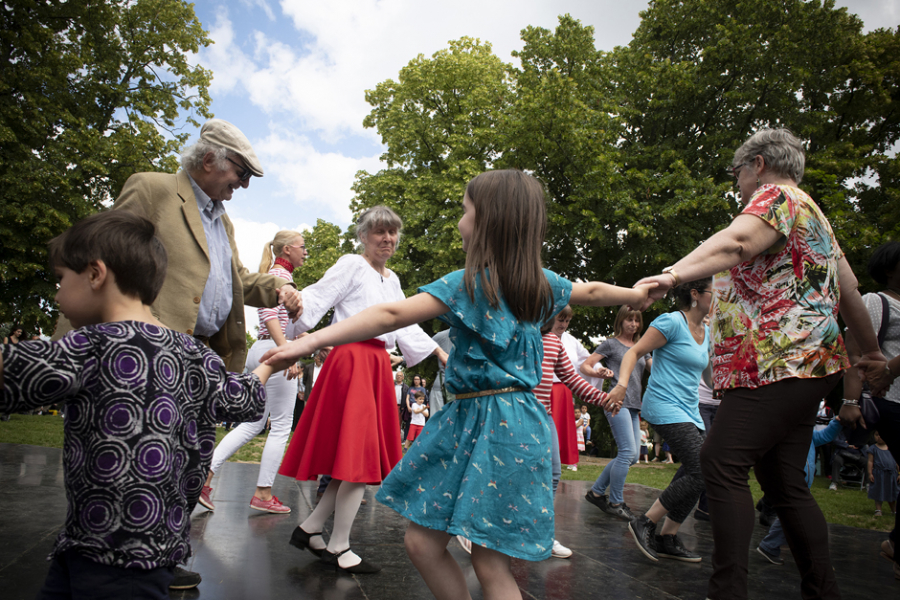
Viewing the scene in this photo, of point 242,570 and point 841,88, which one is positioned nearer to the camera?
point 242,570

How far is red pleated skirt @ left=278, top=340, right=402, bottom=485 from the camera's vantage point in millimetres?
3814

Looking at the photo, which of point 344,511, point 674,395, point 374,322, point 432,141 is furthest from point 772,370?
point 432,141

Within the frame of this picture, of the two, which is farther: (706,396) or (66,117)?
(66,117)

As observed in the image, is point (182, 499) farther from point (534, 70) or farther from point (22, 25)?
point (534, 70)

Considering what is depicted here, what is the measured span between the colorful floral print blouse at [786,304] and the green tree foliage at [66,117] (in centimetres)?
1601

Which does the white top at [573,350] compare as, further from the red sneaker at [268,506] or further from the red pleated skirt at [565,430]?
the red sneaker at [268,506]

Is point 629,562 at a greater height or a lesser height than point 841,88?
lesser

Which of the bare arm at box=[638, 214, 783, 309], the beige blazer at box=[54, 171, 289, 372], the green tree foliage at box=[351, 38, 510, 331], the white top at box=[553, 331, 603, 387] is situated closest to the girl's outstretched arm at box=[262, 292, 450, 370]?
the beige blazer at box=[54, 171, 289, 372]

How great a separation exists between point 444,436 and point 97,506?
106cm

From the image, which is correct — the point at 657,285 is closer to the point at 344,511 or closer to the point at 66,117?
the point at 344,511

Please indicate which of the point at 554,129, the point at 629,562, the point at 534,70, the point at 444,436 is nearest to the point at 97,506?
the point at 444,436

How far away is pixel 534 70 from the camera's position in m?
21.8

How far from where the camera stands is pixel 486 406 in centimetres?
220

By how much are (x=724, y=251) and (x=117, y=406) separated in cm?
236
